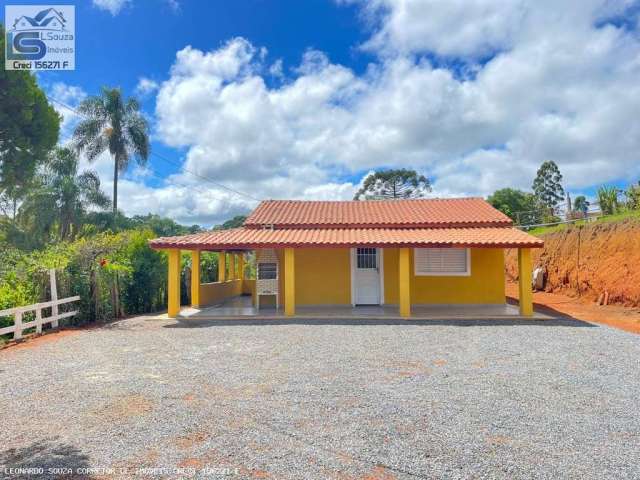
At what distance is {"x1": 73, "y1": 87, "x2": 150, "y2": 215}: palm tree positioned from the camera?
26.6 meters

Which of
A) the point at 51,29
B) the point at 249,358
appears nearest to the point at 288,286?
the point at 249,358

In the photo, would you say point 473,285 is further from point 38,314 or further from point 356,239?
point 38,314

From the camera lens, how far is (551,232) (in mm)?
19984

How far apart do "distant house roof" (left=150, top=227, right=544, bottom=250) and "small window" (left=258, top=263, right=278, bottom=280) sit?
3.37ft

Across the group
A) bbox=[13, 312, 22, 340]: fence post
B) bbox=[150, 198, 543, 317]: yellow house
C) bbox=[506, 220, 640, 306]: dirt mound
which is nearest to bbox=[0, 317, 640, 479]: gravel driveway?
bbox=[13, 312, 22, 340]: fence post

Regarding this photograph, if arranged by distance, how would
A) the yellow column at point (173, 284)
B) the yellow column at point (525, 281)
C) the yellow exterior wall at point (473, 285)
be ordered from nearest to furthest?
1. the yellow column at point (525, 281)
2. the yellow column at point (173, 284)
3. the yellow exterior wall at point (473, 285)

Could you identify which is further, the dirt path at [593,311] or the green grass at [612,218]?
the green grass at [612,218]

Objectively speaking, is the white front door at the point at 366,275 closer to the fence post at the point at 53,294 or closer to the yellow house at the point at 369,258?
the yellow house at the point at 369,258

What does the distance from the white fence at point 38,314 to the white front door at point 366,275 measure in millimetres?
8388

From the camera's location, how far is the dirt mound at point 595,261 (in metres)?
13.4

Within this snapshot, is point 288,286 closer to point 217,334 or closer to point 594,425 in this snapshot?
point 217,334

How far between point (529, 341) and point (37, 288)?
39.0ft

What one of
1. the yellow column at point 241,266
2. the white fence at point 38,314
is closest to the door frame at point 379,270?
the white fence at point 38,314

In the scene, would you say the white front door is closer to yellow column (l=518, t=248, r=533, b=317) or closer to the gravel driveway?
yellow column (l=518, t=248, r=533, b=317)
